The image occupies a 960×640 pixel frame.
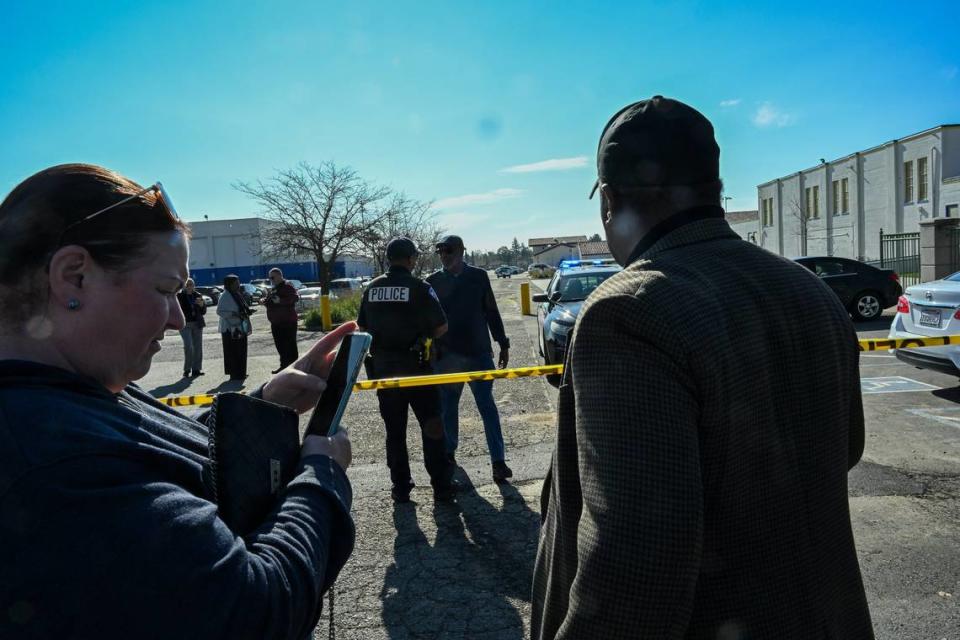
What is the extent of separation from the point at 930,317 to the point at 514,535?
6.03 metres

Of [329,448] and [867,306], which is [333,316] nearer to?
[867,306]

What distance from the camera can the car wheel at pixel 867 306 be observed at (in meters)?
14.4

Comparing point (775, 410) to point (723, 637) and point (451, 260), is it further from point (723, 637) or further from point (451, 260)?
point (451, 260)

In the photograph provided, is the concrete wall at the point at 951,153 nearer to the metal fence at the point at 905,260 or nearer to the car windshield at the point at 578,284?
the metal fence at the point at 905,260

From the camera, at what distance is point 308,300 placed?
30.7 metres

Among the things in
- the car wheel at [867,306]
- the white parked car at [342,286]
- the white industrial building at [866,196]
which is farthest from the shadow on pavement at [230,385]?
the white industrial building at [866,196]

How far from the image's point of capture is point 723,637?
131 cm

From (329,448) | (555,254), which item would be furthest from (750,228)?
(329,448)

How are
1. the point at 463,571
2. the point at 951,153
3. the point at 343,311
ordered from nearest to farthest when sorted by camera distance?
the point at 463,571 < the point at 343,311 < the point at 951,153

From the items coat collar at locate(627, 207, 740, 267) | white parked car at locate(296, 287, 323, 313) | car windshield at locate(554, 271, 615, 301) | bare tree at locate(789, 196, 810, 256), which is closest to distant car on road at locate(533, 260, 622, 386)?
car windshield at locate(554, 271, 615, 301)

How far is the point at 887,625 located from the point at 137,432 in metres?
3.44

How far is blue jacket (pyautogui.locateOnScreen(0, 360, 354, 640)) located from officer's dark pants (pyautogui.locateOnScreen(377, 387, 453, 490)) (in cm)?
375

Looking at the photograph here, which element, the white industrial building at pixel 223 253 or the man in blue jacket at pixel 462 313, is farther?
the white industrial building at pixel 223 253

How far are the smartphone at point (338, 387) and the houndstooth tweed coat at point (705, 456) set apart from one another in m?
0.52
